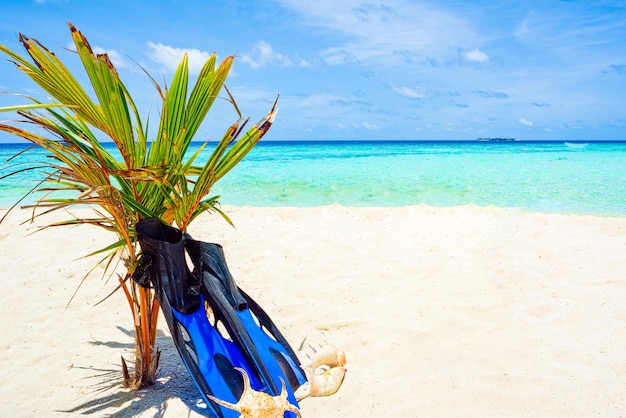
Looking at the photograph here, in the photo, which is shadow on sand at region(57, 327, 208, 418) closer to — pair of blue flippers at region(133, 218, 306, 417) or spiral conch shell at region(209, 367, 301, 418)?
pair of blue flippers at region(133, 218, 306, 417)

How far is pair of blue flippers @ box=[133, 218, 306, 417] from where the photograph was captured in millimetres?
1832

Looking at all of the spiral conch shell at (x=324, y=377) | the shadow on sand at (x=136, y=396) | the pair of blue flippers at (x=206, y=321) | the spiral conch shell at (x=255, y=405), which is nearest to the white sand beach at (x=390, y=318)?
the shadow on sand at (x=136, y=396)

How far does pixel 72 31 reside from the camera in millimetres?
1591

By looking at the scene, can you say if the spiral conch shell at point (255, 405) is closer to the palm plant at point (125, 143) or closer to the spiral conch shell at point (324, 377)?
the spiral conch shell at point (324, 377)

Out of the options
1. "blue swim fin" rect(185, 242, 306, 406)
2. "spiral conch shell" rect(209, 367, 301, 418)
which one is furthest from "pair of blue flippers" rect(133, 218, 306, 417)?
"spiral conch shell" rect(209, 367, 301, 418)

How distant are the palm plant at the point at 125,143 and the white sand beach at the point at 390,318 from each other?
682 mm

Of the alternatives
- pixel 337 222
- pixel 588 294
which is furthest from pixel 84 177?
pixel 337 222

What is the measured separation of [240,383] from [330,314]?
1217 mm

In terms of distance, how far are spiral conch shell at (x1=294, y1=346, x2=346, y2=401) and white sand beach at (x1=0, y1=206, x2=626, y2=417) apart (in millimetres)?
147

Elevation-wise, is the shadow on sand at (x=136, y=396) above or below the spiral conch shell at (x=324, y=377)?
below

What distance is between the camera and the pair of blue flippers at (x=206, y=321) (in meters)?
1.83

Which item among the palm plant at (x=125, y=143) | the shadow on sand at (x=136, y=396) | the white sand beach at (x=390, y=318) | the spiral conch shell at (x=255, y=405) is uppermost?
the palm plant at (x=125, y=143)

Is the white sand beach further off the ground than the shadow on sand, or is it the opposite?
the white sand beach

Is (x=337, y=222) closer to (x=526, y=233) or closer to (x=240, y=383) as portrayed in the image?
(x=526, y=233)
